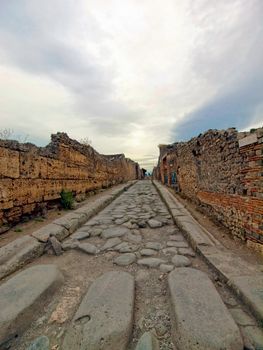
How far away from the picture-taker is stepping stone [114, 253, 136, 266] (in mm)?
2156

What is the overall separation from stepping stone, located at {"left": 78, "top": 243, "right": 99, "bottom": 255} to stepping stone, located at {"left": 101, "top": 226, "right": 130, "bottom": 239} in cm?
41

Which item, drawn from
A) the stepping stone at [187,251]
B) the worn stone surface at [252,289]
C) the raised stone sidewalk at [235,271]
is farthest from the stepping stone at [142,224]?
the worn stone surface at [252,289]

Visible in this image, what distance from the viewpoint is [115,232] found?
323 cm

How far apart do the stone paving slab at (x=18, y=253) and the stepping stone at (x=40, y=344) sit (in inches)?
40.1

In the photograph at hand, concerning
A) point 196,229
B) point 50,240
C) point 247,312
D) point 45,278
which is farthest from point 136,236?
point 247,312

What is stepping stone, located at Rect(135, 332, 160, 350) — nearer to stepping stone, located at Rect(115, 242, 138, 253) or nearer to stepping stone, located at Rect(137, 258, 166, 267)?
stepping stone, located at Rect(137, 258, 166, 267)

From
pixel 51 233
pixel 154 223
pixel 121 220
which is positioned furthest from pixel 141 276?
pixel 121 220

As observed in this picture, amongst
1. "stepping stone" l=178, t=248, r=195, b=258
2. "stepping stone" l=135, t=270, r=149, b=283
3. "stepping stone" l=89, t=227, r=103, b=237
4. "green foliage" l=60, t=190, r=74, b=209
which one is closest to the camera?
"stepping stone" l=135, t=270, r=149, b=283

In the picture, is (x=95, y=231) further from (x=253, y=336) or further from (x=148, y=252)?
(x=253, y=336)

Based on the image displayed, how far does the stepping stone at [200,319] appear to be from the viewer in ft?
3.38

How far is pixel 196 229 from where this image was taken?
119 inches

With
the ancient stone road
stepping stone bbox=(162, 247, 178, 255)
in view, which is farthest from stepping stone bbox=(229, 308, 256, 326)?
stepping stone bbox=(162, 247, 178, 255)

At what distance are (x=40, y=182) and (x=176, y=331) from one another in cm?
390

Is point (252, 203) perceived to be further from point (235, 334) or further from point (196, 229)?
point (235, 334)
